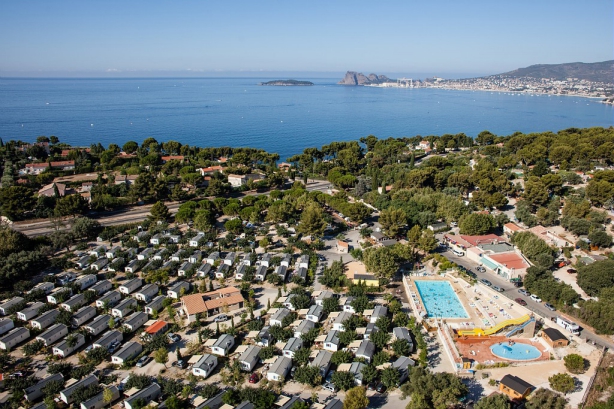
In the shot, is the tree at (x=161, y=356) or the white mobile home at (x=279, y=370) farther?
the tree at (x=161, y=356)

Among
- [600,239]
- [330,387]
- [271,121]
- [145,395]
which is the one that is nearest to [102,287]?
[145,395]

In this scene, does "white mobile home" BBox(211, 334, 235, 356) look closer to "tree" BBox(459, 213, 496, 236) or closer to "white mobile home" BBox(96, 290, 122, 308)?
"white mobile home" BBox(96, 290, 122, 308)

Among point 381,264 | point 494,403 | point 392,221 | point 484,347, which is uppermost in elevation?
point 392,221

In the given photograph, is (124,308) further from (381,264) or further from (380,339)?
(381,264)

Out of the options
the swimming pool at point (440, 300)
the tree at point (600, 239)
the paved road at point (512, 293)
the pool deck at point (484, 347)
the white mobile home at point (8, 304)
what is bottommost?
the pool deck at point (484, 347)

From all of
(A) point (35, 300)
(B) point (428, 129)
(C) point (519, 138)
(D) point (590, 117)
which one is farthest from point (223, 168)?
(D) point (590, 117)

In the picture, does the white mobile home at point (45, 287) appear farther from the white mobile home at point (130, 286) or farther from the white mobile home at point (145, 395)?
the white mobile home at point (145, 395)

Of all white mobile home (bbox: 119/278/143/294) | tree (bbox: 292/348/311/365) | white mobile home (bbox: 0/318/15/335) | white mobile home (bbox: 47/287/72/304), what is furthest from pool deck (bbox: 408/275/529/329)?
white mobile home (bbox: 0/318/15/335)

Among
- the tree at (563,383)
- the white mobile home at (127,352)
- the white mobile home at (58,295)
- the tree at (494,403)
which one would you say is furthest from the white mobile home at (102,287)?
the tree at (563,383)
